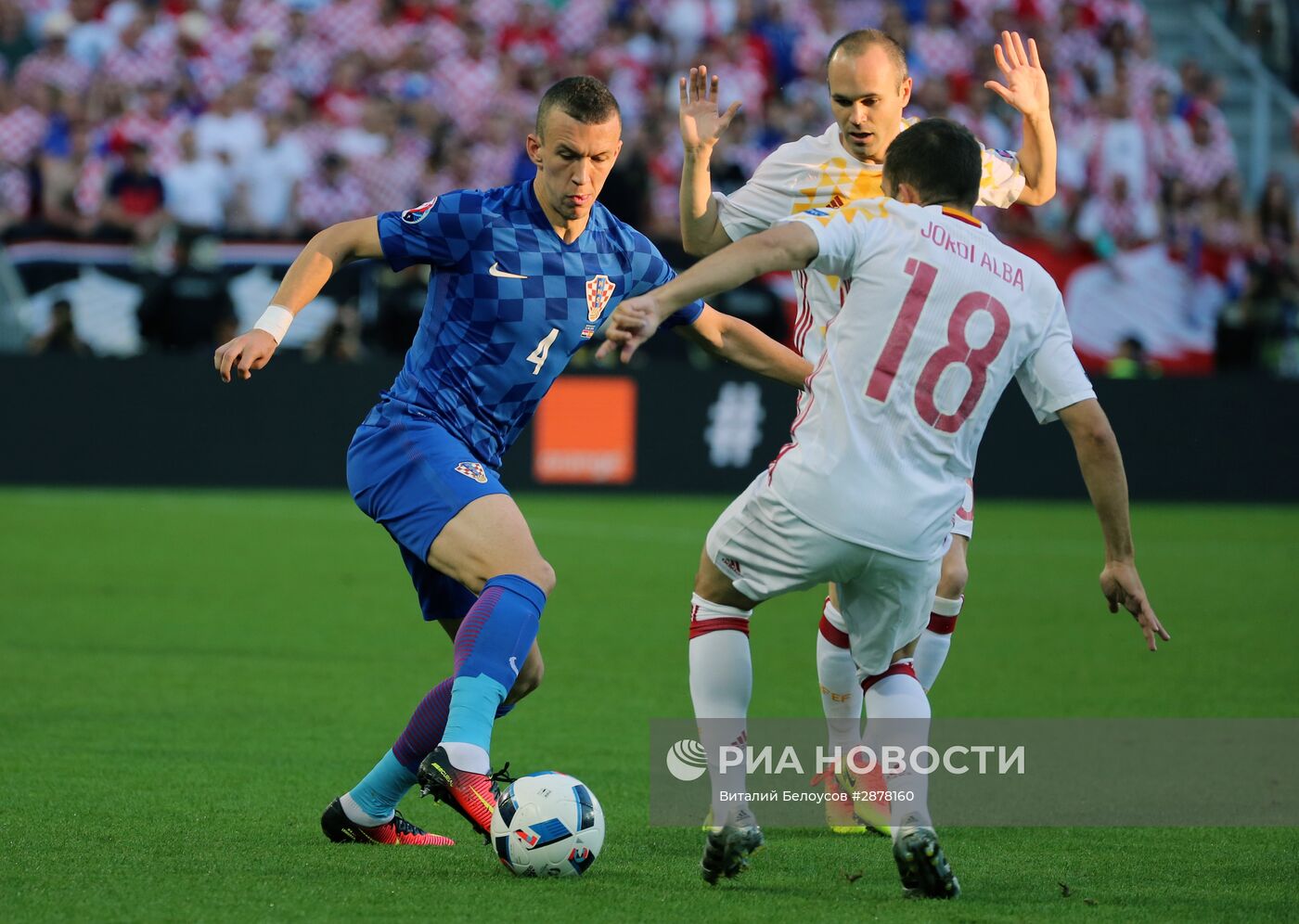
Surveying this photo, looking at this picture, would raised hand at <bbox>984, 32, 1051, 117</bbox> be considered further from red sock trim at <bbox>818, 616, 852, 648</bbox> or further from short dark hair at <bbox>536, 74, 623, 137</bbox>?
red sock trim at <bbox>818, 616, 852, 648</bbox>

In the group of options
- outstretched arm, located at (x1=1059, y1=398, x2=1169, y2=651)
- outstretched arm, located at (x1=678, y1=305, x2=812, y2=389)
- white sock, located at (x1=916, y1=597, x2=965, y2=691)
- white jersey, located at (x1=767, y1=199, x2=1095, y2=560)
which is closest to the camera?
white jersey, located at (x1=767, y1=199, x2=1095, y2=560)

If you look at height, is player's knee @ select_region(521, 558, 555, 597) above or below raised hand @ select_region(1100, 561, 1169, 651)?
below

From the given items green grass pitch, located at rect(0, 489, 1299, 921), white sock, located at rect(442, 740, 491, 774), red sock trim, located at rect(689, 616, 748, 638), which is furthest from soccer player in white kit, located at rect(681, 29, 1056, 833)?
white sock, located at rect(442, 740, 491, 774)

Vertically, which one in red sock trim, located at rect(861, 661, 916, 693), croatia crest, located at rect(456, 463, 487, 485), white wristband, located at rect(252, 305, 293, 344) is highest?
white wristband, located at rect(252, 305, 293, 344)

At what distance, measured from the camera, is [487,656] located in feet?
15.2

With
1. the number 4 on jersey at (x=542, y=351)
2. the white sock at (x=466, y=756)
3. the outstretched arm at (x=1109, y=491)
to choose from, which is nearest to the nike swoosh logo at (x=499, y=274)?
the number 4 on jersey at (x=542, y=351)

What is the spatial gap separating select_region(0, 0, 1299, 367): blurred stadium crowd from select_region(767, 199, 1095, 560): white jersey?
12.6 meters

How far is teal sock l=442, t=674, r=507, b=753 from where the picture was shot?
4.54 metres

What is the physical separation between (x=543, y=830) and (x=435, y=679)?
374cm

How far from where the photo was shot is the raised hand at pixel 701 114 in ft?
17.5

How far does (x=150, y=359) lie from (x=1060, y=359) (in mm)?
12762

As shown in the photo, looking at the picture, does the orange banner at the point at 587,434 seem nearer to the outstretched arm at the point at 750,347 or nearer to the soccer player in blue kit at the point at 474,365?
the outstretched arm at the point at 750,347

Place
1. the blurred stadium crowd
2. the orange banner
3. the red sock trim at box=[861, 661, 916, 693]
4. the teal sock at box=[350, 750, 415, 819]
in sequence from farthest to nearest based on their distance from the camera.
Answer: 1. the blurred stadium crowd
2. the orange banner
3. the teal sock at box=[350, 750, 415, 819]
4. the red sock trim at box=[861, 661, 916, 693]

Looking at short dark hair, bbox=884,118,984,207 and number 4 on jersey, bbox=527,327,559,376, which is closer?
short dark hair, bbox=884,118,984,207
